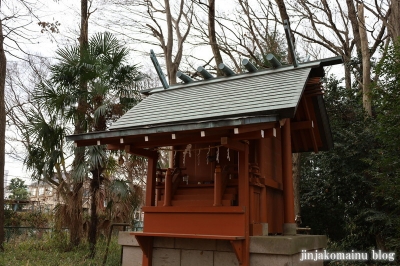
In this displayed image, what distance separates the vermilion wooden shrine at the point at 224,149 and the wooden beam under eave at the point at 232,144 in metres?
0.02

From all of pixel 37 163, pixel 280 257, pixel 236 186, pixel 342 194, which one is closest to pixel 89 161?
pixel 37 163

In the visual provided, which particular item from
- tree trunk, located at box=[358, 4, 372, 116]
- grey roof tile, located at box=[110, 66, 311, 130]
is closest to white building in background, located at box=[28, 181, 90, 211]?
grey roof tile, located at box=[110, 66, 311, 130]

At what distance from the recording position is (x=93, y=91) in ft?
31.7

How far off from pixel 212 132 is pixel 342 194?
7.65 m

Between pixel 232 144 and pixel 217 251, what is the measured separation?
1840 mm

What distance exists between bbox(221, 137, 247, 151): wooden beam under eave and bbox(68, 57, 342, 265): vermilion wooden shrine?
2cm

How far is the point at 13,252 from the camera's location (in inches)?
381

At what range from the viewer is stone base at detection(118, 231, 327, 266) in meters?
5.33

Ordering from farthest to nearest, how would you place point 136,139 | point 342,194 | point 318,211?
point 318,211 → point 342,194 → point 136,139

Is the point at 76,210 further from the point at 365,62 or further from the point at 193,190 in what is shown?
the point at 365,62

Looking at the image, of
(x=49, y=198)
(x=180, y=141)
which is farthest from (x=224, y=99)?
(x=49, y=198)

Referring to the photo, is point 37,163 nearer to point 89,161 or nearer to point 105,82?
point 89,161

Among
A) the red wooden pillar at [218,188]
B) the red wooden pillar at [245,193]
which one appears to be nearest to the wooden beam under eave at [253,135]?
the red wooden pillar at [245,193]

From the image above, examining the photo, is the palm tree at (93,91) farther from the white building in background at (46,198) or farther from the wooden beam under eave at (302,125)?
the wooden beam under eave at (302,125)
